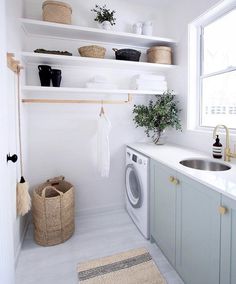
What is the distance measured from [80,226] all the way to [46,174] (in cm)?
75

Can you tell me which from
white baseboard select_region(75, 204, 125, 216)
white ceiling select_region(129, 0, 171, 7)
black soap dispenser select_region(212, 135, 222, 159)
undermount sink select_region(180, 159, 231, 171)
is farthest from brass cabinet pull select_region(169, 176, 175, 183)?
white ceiling select_region(129, 0, 171, 7)

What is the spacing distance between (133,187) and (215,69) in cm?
162

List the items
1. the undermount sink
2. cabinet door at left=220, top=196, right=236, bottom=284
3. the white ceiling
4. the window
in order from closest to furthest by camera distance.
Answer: cabinet door at left=220, top=196, right=236, bottom=284
the undermount sink
the window
the white ceiling

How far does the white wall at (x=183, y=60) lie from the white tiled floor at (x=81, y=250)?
1.19 meters

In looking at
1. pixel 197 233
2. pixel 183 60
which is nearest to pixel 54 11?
pixel 183 60

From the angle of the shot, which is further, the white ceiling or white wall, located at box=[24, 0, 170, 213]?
the white ceiling

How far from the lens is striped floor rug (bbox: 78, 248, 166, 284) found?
1546mm

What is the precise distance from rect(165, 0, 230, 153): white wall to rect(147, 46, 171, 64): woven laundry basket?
148 mm

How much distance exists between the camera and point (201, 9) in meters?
1.99

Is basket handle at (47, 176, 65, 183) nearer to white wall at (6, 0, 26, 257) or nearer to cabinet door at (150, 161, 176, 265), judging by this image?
white wall at (6, 0, 26, 257)

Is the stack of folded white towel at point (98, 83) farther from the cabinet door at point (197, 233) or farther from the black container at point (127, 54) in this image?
the cabinet door at point (197, 233)

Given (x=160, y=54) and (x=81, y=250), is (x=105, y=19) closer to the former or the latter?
(x=160, y=54)

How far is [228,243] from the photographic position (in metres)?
0.99

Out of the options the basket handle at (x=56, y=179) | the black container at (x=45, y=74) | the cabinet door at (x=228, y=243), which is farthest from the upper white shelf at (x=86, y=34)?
the cabinet door at (x=228, y=243)
